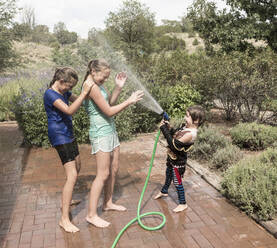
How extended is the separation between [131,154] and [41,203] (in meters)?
2.44

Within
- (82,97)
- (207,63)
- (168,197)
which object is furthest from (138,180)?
(207,63)

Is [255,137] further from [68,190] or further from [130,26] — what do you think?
[130,26]

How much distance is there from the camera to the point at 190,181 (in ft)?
15.1

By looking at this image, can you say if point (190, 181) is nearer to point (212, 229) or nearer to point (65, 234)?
point (212, 229)

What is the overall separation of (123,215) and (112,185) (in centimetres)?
38

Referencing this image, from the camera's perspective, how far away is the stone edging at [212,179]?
317 centimetres

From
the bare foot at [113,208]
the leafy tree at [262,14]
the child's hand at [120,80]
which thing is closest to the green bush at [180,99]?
the bare foot at [113,208]

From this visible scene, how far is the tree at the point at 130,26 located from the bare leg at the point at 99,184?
73.6 ft

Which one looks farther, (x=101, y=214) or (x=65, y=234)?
(x=101, y=214)

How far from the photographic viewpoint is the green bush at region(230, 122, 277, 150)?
605 cm

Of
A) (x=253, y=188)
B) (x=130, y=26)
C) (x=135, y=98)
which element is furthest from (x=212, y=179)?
(x=130, y=26)

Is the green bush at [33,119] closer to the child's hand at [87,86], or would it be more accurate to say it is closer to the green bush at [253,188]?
the child's hand at [87,86]

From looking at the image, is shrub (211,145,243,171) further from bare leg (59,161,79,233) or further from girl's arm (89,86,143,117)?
bare leg (59,161,79,233)

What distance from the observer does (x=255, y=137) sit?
239 inches
